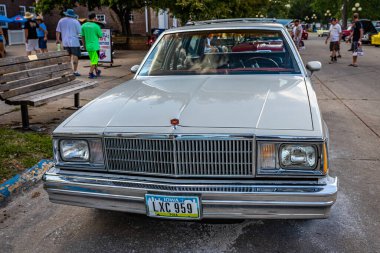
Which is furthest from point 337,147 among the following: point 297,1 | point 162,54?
point 297,1

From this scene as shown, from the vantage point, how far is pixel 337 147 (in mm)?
5570

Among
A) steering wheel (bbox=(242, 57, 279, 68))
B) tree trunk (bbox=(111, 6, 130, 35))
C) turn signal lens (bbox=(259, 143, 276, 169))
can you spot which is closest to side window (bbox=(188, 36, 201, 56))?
steering wheel (bbox=(242, 57, 279, 68))

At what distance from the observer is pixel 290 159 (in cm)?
278

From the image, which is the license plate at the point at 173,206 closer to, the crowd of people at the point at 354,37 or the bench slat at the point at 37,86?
the bench slat at the point at 37,86

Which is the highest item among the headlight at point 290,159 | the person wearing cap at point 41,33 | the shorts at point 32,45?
the person wearing cap at point 41,33

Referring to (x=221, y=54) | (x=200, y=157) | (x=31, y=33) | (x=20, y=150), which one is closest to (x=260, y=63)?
(x=221, y=54)

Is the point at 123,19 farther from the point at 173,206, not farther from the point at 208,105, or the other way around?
the point at 173,206

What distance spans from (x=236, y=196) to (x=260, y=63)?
7.10ft

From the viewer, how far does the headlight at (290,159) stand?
2734 mm

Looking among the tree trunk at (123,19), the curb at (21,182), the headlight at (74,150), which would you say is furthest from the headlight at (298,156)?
the tree trunk at (123,19)

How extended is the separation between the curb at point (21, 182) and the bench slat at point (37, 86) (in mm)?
1527

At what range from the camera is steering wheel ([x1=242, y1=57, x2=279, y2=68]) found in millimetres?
4383

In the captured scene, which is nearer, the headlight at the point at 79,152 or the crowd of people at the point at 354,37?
the headlight at the point at 79,152

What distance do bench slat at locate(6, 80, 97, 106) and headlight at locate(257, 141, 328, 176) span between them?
4.06 meters
